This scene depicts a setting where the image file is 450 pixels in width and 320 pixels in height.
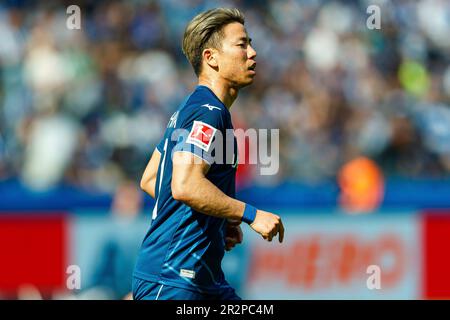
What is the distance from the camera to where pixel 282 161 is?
11.7 m

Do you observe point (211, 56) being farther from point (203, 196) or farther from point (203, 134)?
point (203, 196)

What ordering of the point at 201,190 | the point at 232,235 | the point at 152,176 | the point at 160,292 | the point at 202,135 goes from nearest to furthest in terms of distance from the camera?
the point at 201,190 < the point at 202,135 < the point at 160,292 < the point at 232,235 < the point at 152,176

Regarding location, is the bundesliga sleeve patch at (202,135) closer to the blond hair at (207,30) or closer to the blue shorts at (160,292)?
the blond hair at (207,30)

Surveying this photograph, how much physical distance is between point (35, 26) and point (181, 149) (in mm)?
8109

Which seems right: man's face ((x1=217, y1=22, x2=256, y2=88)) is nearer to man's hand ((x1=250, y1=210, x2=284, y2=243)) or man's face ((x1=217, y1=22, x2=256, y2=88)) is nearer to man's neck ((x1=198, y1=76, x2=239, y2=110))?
man's neck ((x1=198, y1=76, x2=239, y2=110))

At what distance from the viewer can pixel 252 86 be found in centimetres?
1306

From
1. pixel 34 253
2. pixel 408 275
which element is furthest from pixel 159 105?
pixel 408 275

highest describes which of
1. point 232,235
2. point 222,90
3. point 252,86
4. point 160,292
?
point 252,86

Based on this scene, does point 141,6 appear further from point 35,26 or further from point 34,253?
point 34,253

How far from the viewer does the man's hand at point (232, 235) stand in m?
5.83

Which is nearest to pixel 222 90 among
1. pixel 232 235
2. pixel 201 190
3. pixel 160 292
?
pixel 201 190

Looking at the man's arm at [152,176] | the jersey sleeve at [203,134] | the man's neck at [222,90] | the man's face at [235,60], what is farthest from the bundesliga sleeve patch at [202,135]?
the man's arm at [152,176]

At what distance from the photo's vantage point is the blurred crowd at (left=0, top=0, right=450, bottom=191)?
456 inches

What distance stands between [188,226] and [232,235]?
0.46 metres
